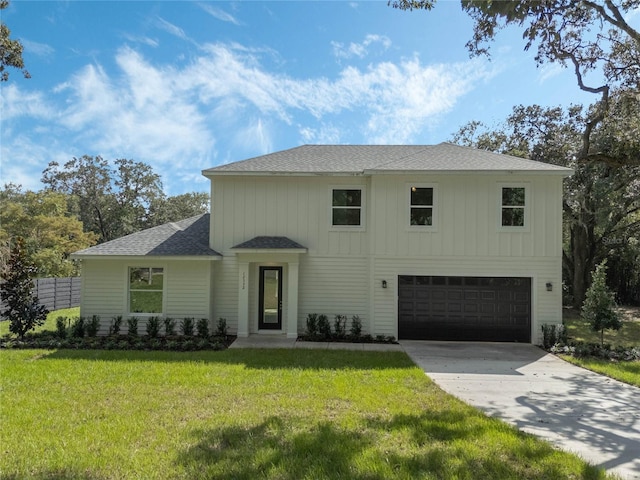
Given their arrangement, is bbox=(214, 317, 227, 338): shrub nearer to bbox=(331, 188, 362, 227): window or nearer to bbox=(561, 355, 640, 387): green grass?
bbox=(331, 188, 362, 227): window

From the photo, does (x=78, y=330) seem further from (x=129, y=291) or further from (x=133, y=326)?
(x=129, y=291)

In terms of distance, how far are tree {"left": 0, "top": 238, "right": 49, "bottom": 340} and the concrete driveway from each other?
10201 millimetres

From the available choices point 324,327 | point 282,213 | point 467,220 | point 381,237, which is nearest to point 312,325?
point 324,327

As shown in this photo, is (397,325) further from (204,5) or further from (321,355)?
(204,5)

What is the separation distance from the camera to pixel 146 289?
11.6 metres

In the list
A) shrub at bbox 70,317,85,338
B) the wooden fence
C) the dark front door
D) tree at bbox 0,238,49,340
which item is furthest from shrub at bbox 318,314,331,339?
the wooden fence

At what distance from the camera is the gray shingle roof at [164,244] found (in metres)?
11.2

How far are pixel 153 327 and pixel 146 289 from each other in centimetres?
135

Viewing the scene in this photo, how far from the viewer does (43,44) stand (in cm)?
1080

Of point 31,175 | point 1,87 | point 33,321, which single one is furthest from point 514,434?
point 31,175

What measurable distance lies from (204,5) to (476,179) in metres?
8.74

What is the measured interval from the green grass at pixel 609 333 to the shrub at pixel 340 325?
6.77 meters

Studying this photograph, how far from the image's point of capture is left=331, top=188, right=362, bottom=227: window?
11727 millimetres

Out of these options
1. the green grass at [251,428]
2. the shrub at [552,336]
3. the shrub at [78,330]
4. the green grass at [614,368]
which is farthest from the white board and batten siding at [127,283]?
the green grass at [614,368]
